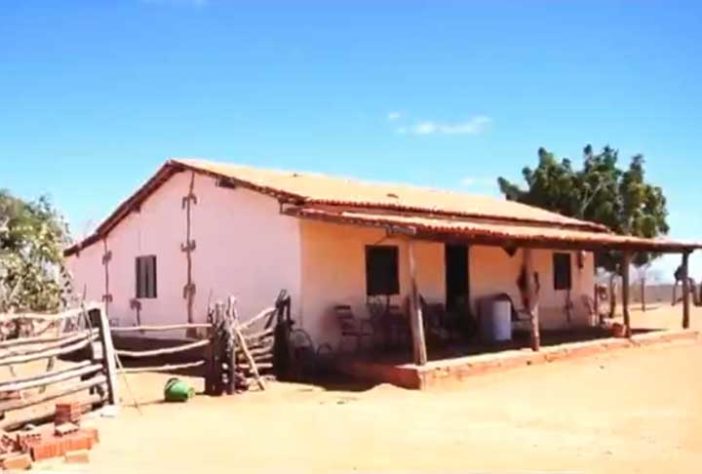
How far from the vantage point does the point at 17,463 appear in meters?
6.73

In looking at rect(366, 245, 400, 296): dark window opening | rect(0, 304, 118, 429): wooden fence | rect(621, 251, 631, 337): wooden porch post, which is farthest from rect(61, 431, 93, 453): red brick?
rect(621, 251, 631, 337): wooden porch post

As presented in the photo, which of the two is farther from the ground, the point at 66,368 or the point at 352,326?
the point at 352,326

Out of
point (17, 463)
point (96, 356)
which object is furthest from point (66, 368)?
point (17, 463)

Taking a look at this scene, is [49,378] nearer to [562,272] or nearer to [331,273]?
[331,273]

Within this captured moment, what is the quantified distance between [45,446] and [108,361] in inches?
153

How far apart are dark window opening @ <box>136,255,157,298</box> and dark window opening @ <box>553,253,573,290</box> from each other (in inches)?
407

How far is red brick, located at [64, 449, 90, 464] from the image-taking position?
7090mm

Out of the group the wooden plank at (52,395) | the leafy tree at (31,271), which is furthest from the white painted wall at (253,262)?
the wooden plank at (52,395)

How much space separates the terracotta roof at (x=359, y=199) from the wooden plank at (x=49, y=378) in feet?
17.5

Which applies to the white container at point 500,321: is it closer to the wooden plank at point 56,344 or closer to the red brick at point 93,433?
the wooden plank at point 56,344

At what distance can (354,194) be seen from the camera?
18281mm

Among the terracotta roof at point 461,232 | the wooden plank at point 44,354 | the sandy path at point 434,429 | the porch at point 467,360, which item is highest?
the terracotta roof at point 461,232

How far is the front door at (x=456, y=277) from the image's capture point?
1855cm

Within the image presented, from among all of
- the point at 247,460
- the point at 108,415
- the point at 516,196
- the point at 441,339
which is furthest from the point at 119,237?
the point at 516,196
